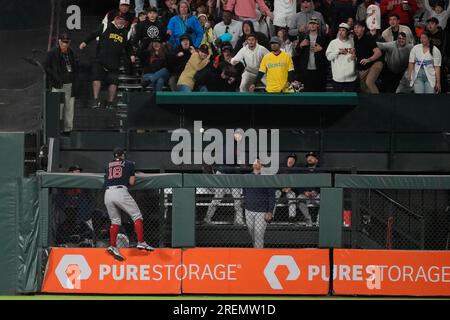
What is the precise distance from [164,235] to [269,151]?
4.87m

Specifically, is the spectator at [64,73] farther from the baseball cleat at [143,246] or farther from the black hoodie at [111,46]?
the baseball cleat at [143,246]

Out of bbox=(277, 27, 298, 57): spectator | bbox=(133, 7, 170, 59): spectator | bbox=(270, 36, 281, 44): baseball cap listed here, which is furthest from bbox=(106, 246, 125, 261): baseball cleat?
bbox=(277, 27, 298, 57): spectator

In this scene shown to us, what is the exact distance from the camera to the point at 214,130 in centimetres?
2255

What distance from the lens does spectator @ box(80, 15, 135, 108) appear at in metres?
23.1

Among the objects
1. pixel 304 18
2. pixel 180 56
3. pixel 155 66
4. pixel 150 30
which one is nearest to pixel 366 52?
pixel 304 18

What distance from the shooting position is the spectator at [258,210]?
1773 cm

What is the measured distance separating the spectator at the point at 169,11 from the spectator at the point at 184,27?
32 centimetres

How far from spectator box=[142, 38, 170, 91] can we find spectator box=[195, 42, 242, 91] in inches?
25.5

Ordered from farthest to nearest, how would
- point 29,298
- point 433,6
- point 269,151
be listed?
1. point 433,6
2. point 269,151
3. point 29,298

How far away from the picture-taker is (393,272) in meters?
17.7
